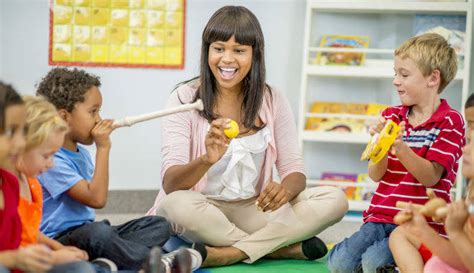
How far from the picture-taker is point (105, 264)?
1.72 m

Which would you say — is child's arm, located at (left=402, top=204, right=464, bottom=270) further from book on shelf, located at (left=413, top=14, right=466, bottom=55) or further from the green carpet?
book on shelf, located at (left=413, top=14, right=466, bottom=55)

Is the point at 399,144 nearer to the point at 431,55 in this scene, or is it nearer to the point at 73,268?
the point at 431,55

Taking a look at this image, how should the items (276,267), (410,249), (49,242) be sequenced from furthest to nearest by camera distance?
1. (276,267)
2. (410,249)
3. (49,242)

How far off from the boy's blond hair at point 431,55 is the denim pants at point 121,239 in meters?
0.69

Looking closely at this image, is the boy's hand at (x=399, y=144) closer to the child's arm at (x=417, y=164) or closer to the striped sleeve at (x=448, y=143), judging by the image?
the child's arm at (x=417, y=164)

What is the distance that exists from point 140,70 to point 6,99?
1720mm

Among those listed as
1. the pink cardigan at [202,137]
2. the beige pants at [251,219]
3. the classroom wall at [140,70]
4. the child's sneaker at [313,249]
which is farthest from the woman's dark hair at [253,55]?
the classroom wall at [140,70]

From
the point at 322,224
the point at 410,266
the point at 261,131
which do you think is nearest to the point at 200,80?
the point at 261,131

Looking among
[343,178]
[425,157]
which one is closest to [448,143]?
[425,157]

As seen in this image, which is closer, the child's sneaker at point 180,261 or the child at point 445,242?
the child at point 445,242

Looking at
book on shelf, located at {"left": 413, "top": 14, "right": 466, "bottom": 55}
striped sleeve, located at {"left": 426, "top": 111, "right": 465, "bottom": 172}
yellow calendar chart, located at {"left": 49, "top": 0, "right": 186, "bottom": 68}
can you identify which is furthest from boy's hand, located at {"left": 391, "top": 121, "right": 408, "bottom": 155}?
yellow calendar chart, located at {"left": 49, "top": 0, "right": 186, "bottom": 68}

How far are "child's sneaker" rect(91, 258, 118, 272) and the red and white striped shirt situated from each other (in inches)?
23.4

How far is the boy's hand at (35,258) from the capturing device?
1230mm

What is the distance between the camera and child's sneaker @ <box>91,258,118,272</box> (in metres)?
1.72
